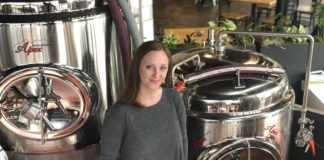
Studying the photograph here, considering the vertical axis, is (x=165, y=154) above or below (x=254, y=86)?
below

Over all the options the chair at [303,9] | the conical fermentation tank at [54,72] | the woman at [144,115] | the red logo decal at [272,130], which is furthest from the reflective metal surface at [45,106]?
the chair at [303,9]

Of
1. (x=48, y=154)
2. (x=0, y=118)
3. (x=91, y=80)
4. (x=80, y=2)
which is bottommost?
(x=48, y=154)

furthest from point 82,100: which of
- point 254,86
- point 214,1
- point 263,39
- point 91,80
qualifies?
point 214,1

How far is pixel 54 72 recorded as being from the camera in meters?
1.85

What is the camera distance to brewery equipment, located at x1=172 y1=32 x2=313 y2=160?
207 centimetres

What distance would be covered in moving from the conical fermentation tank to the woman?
357 millimetres

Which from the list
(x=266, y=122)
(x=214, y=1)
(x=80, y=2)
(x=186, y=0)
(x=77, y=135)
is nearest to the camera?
(x=80, y=2)

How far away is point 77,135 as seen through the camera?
2.01 metres

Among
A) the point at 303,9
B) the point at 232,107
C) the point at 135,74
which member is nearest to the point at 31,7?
the point at 135,74

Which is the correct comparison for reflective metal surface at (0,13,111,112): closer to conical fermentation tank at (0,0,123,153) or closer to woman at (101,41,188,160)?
conical fermentation tank at (0,0,123,153)

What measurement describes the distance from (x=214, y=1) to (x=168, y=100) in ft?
31.8

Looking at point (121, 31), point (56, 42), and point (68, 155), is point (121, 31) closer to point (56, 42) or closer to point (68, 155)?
point (56, 42)

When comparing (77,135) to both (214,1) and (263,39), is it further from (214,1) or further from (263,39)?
(214,1)

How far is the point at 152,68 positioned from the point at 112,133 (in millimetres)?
332
